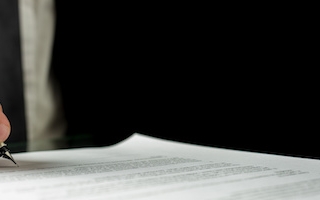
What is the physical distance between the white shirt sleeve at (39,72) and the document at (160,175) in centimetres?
42

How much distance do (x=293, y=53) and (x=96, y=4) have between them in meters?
0.57

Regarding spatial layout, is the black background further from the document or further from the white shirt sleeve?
the document

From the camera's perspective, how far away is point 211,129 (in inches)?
40.3

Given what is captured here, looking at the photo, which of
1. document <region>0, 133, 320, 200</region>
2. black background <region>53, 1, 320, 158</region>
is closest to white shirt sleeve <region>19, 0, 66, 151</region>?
black background <region>53, 1, 320, 158</region>

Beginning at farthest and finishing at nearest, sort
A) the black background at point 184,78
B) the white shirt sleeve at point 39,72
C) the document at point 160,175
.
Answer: the white shirt sleeve at point 39,72, the black background at point 184,78, the document at point 160,175

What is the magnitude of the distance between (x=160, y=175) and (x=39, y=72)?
706 millimetres

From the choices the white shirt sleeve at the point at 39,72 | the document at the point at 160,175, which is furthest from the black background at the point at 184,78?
the document at the point at 160,175

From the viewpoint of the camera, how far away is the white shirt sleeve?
3.92ft

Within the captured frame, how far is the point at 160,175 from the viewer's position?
1.91 ft

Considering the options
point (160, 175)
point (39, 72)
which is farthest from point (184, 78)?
point (160, 175)

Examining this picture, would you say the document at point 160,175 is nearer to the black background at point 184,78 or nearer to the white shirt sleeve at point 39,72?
the black background at point 184,78

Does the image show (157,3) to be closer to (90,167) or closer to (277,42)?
(277,42)

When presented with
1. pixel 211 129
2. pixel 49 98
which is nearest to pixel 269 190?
pixel 211 129

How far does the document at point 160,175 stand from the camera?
18.9 inches
